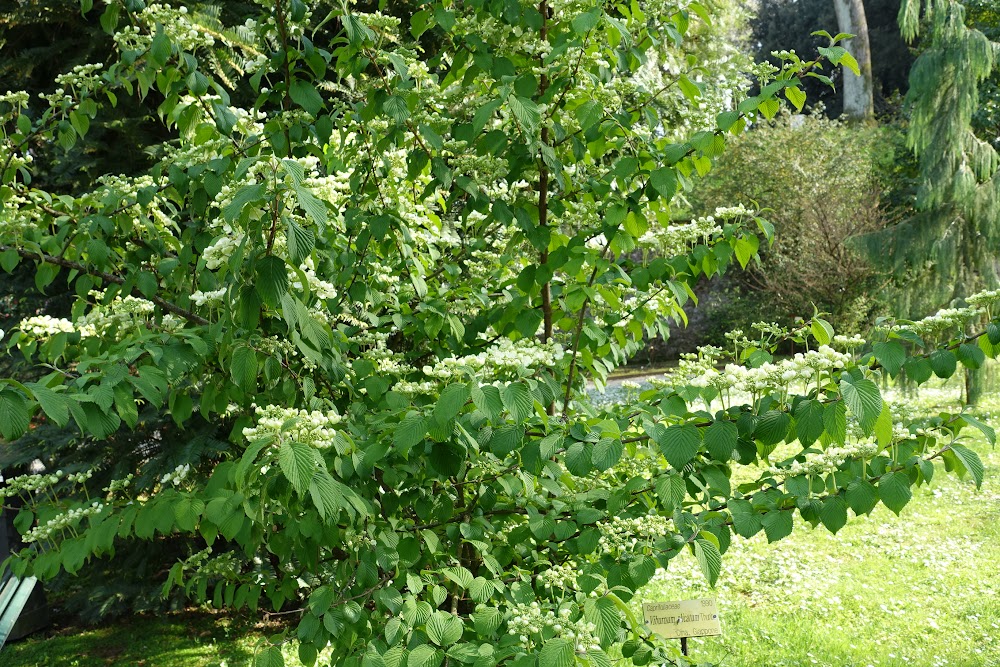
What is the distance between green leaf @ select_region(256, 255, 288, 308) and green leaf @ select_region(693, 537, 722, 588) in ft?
3.14

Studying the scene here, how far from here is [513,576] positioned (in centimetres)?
201

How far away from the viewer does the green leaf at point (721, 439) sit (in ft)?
4.44

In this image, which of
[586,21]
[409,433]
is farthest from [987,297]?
[409,433]

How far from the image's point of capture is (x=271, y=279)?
130cm

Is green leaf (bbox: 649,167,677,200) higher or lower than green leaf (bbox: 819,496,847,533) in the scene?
higher

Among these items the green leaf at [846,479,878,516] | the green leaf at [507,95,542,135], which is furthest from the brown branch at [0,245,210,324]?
the green leaf at [846,479,878,516]

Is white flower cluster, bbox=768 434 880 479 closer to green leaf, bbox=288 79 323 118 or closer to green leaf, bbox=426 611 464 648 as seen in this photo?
green leaf, bbox=426 611 464 648

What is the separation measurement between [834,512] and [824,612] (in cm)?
318

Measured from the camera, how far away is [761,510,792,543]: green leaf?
1455mm

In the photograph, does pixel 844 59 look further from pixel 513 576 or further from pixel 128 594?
pixel 128 594

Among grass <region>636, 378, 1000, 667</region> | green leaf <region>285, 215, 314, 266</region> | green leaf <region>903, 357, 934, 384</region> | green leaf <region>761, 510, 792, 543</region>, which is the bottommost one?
grass <region>636, 378, 1000, 667</region>

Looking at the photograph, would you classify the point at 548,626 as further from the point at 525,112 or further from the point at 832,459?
the point at 525,112

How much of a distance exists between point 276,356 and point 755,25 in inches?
994

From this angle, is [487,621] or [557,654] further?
[487,621]
